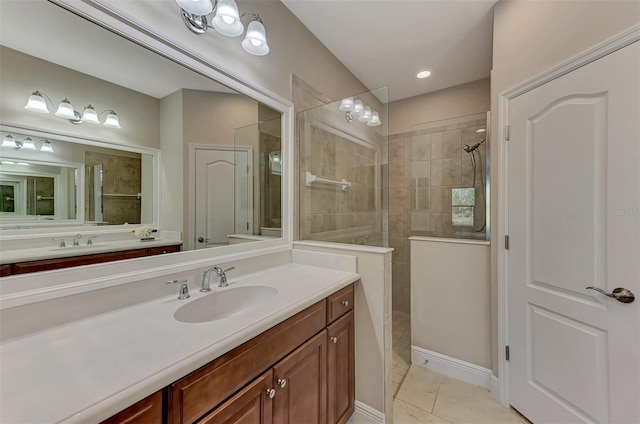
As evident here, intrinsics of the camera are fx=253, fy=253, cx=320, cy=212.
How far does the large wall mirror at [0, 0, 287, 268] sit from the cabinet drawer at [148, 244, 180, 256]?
0.05 meters

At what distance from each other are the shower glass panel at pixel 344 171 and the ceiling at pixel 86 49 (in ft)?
3.23

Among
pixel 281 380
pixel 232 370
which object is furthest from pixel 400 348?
pixel 232 370

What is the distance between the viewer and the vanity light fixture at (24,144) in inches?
34.1

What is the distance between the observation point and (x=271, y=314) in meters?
0.97

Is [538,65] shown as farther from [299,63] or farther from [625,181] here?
[299,63]

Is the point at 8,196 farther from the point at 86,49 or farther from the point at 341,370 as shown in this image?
the point at 341,370

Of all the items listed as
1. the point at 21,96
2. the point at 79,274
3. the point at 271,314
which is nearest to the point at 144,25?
the point at 21,96

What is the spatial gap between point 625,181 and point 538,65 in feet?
2.66

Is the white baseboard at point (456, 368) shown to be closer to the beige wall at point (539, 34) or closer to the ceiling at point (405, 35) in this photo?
the beige wall at point (539, 34)

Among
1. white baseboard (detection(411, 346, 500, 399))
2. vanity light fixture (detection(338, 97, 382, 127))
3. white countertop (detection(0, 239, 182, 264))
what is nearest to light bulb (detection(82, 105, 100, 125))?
white countertop (detection(0, 239, 182, 264))

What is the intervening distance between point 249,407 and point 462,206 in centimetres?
247

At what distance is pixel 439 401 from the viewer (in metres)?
1.75

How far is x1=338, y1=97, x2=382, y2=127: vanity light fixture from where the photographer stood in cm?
225

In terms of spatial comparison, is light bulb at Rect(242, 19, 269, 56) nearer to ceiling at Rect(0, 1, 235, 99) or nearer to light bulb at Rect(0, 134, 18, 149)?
ceiling at Rect(0, 1, 235, 99)
